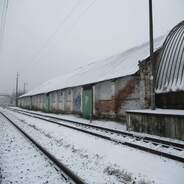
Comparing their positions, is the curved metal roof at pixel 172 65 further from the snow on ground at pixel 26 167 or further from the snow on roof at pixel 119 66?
the snow on ground at pixel 26 167

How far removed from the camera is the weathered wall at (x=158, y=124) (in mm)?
10172

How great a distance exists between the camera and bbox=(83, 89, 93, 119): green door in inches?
928

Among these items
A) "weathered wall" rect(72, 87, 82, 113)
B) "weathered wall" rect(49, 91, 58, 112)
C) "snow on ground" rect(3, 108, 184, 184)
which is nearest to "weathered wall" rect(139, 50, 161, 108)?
"snow on ground" rect(3, 108, 184, 184)

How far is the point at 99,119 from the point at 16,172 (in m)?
16.3

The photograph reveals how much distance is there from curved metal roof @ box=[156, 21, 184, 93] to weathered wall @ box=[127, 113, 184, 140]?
2375 millimetres

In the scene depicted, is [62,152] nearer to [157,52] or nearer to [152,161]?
[152,161]

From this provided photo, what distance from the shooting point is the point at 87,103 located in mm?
24469

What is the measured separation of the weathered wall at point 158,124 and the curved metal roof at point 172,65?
237 centimetres

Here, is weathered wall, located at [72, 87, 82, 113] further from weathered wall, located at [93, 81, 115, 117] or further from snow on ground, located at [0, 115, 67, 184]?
snow on ground, located at [0, 115, 67, 184]

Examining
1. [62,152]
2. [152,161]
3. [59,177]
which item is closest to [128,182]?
[59,177]

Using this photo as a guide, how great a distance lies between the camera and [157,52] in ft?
55.3

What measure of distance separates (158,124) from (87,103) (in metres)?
13.4

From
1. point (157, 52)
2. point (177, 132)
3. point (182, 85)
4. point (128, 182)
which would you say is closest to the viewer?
point (128, 182)

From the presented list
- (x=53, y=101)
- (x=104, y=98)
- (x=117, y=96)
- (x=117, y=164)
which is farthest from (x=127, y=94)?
(x=53, y=101)
